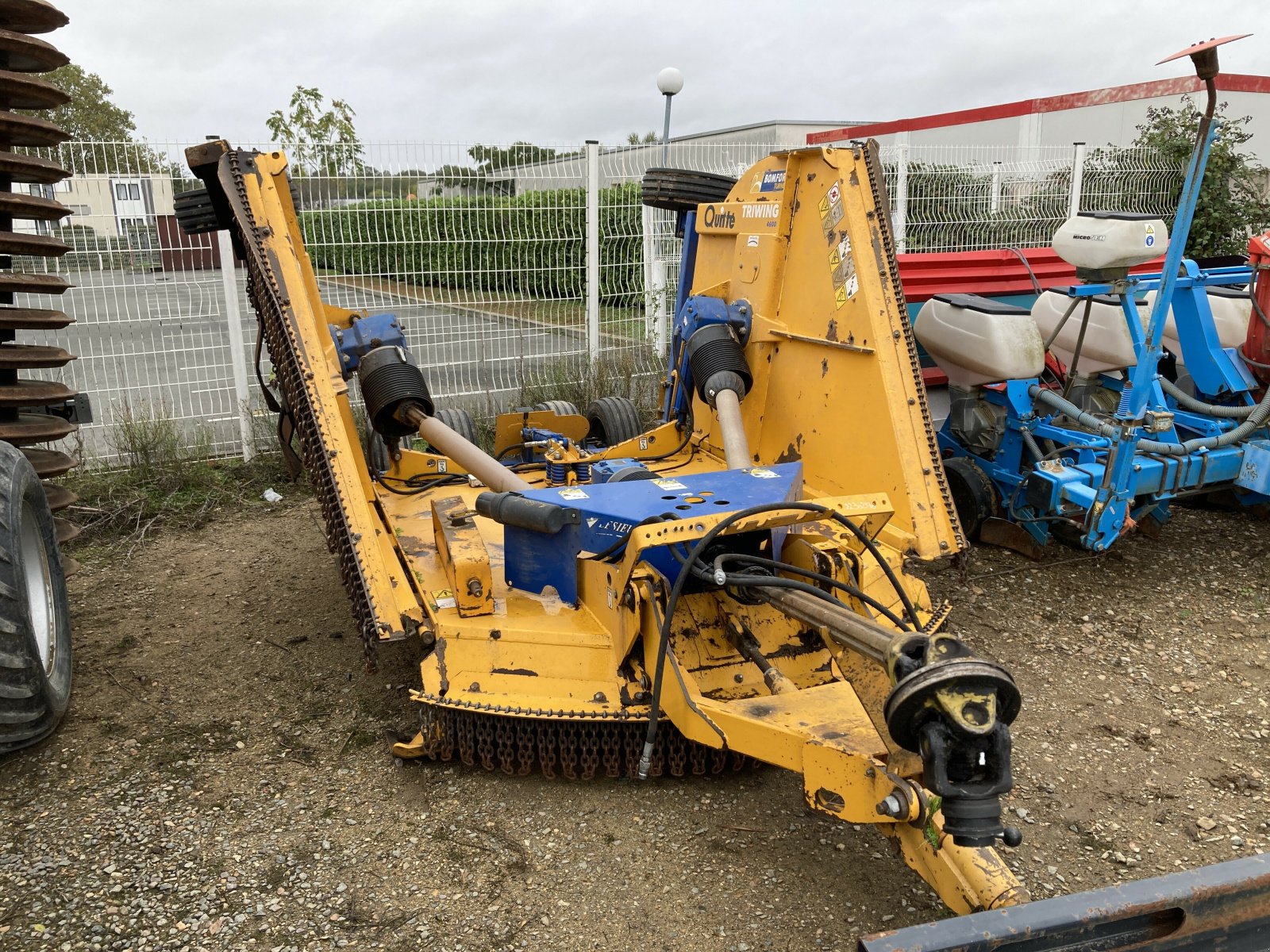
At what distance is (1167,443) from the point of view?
4.57 m

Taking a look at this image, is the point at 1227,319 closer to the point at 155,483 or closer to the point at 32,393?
the point at 32,393

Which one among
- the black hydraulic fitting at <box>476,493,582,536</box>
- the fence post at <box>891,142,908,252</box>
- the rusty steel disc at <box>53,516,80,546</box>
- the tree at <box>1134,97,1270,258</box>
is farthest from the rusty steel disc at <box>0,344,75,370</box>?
the tree at <box>1134,97,1270,258</box>

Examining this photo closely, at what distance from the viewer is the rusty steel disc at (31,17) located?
3.67 metres

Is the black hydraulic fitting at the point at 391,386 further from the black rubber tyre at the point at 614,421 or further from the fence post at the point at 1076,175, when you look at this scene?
the fence post at the point at 1076,175

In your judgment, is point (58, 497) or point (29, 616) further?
point (58, 497)

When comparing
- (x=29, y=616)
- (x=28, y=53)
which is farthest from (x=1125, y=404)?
(x=28, y=53)

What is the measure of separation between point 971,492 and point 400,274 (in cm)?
410

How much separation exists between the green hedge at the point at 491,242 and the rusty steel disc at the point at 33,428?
2788mm

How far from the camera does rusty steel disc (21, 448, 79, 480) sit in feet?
12.8

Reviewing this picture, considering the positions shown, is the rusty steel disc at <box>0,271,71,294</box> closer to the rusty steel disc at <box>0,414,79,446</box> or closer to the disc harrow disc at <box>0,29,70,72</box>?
the rusty steel disc at <box>0,414,79,446</box>

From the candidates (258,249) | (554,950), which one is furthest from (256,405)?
(554,950)

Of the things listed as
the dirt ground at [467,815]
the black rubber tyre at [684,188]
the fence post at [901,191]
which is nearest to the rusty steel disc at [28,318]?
the dirt ground at [467,815]

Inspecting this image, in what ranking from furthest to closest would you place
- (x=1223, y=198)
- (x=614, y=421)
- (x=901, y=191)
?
(x=1223, y=198)
(x=901, y=191)
(x=614, y=421)

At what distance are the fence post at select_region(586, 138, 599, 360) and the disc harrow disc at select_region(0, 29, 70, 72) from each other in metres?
3.95
